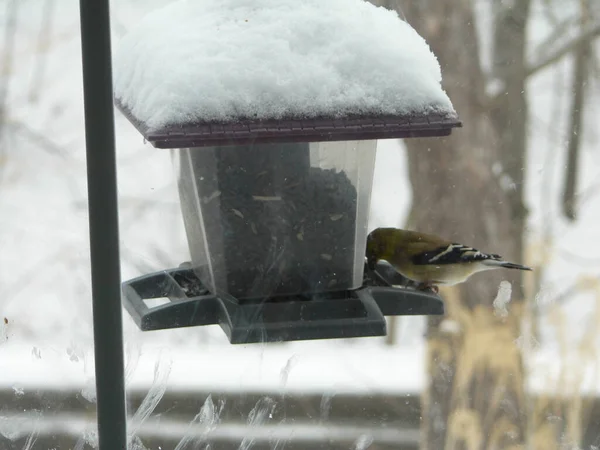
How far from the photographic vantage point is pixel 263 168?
1.08 metres

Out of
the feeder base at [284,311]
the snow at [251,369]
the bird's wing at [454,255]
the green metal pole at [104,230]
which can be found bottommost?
the snow at [251,369]

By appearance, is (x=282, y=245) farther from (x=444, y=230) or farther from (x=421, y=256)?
(x=444, y=230)

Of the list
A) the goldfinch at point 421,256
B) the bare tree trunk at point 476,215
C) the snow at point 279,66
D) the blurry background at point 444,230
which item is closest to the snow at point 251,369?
the blurry background at point 444,230

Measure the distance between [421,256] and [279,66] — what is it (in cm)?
46

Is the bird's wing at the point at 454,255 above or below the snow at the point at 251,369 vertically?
above

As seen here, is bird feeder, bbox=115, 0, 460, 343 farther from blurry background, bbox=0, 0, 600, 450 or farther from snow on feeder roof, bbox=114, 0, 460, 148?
blurry background, bbox=0, 0, 600, 450

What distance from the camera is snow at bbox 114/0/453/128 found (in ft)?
3.16

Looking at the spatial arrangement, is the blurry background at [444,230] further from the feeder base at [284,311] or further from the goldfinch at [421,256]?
the feeder base at [284,311]

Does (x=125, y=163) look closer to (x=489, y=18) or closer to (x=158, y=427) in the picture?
(x=158, y=427)

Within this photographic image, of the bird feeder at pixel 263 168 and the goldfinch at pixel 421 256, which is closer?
the bird feeder at pixel 263 168

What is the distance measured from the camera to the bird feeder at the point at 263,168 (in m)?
0.96

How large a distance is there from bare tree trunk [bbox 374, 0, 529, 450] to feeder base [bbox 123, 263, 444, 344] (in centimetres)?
168

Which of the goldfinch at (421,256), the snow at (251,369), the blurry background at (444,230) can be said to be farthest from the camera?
the blurry background at (444,230)

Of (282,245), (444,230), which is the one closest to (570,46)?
(444,230)
